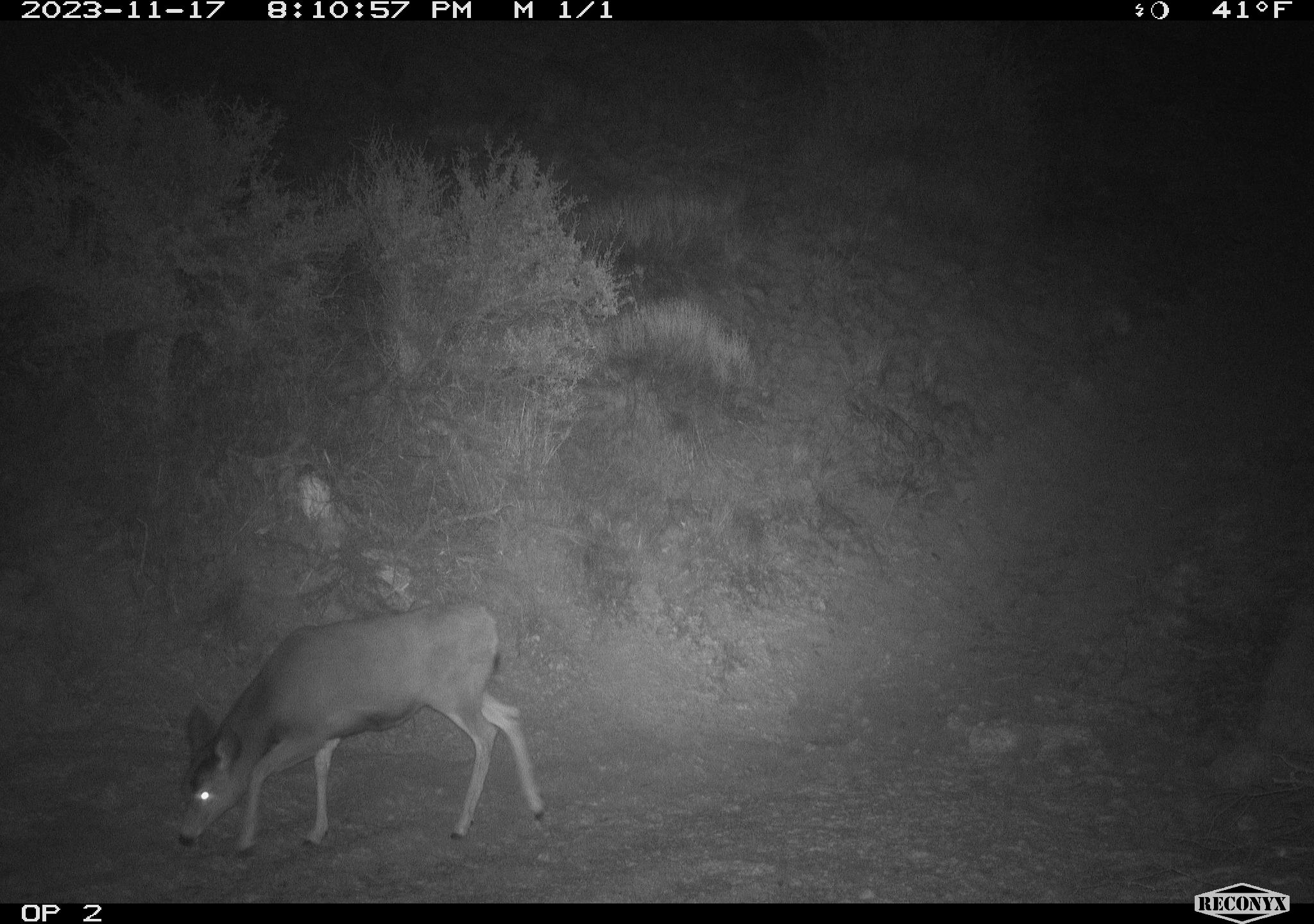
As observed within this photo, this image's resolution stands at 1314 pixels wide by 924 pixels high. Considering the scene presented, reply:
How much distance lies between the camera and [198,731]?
18.3ft

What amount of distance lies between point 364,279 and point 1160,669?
9242mm

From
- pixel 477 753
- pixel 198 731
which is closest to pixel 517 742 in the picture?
pixel 477 753

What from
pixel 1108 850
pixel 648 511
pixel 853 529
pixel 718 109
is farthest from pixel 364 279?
pixel 718 109

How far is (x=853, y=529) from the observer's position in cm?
1072

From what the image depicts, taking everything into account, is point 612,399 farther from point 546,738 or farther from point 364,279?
point 546,738

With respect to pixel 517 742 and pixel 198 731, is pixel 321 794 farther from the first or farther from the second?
pixel 517 742

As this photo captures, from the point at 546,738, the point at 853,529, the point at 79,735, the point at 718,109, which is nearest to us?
the point at 79,735

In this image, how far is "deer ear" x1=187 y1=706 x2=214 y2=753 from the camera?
555 centimetres

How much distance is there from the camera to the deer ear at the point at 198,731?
5555 millimetres

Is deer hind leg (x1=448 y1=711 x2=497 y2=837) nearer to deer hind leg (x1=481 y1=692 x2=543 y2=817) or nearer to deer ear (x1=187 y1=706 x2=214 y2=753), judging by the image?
deer hind leg (x1=481 y1=692 x2=543 y2=817)
